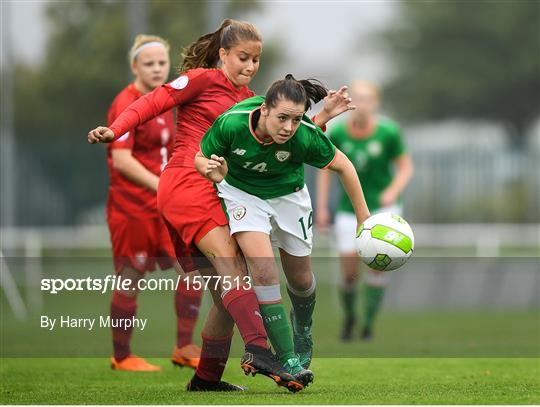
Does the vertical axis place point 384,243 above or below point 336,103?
below

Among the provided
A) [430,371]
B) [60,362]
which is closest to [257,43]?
[430,371]

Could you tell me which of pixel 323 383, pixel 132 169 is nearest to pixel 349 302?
pixel 132 169

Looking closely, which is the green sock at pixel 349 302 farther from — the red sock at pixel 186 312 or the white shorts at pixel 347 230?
the red sock at pixel 186 312

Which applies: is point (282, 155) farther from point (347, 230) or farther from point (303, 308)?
point (347, 230)

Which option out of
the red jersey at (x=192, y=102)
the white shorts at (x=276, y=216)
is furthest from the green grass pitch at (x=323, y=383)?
the red jersey at (x=192, y=102)

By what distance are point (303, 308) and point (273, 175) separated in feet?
3.20

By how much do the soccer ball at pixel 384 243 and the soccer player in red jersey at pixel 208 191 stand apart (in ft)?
2.41

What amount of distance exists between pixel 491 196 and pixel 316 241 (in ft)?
30.6

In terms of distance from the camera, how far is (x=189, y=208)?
796cm

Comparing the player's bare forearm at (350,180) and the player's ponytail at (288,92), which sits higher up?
the player's ponytail at (288,92)

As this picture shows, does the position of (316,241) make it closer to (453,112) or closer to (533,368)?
(533,368)

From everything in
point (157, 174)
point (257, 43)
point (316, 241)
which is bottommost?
point (316, 241)

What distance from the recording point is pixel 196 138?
27.1 feet

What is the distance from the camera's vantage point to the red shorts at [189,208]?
311 inches
